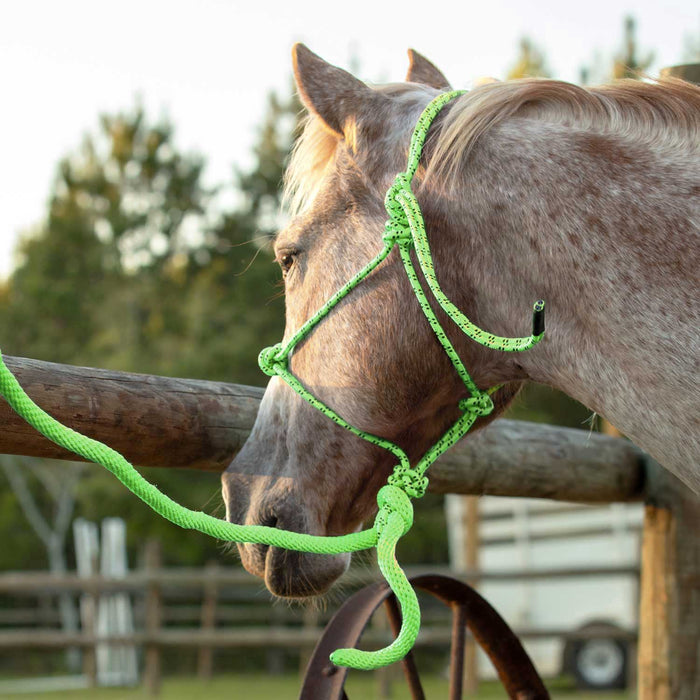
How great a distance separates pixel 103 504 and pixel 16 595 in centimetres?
293

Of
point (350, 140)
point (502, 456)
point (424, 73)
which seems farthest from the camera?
point (502, 456)

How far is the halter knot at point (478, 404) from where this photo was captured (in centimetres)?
154

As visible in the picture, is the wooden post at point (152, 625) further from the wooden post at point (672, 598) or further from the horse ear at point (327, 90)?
the horse ear at point (327, 90)

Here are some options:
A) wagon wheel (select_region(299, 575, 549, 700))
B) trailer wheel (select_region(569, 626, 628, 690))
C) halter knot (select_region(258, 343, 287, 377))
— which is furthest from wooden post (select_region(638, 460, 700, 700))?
trailer wheel (select_region(569, 626, 628, 690))

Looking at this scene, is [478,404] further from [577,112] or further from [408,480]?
[577,112]

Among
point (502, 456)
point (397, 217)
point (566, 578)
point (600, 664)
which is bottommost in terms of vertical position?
point (600, 664)

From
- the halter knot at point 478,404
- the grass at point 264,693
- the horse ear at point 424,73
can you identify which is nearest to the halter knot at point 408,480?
the halter knot at point 478,404

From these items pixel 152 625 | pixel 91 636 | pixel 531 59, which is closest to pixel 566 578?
pixel 152 625

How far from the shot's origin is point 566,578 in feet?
28.8

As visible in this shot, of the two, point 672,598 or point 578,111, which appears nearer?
point 578,111

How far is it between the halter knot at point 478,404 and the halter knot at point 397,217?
0.99 feet

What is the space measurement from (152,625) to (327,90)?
8.40 m

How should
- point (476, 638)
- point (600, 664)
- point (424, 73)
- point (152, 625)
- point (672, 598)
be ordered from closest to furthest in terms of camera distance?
point (424, 73) < point (476, 638) < point (672, 598) < point (600, 664) < point (152, 625)

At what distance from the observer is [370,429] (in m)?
1.51
